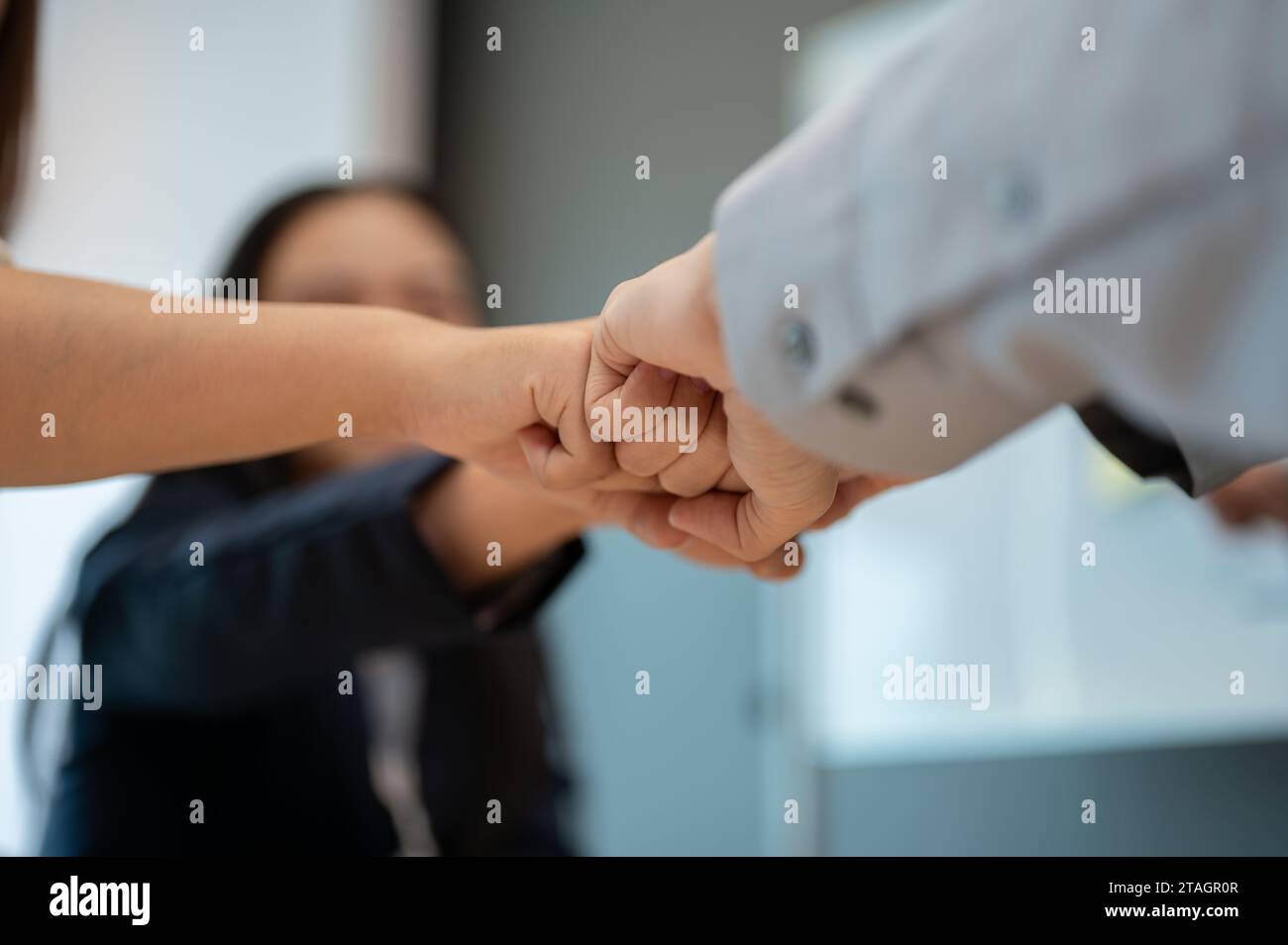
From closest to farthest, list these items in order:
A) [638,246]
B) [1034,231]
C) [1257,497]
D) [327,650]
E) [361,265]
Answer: [1034,231] < [327,650] < [1257,497] < [361,265] < [638,246]

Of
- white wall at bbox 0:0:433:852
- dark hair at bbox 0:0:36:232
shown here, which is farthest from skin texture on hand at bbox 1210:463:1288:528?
white wall at bbox 0:0:433:852

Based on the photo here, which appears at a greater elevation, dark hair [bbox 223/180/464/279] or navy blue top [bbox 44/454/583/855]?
dark hair [bbox 223/180/464/279]

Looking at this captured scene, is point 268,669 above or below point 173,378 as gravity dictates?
below

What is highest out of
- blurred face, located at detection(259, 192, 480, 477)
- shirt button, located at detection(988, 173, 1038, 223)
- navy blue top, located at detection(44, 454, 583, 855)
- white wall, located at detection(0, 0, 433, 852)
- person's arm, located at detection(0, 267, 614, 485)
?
white wall, located at detection(0, 0, 433, 852)

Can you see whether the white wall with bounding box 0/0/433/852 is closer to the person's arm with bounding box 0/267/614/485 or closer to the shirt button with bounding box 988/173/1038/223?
the person's arm with bounding box 0/267/614/485

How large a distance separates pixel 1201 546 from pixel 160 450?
1463 mm

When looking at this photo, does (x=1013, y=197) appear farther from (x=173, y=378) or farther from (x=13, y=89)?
(x=13, y=89)

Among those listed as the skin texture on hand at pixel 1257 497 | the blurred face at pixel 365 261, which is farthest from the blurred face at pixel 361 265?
the skin texture on hand at pixel 1257 497

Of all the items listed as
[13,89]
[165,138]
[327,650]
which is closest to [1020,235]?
[327,650]

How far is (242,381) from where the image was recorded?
0.52 m

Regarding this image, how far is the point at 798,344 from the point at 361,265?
0.98m

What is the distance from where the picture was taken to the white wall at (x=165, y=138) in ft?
6.79

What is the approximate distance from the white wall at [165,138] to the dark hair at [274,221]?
0.81m

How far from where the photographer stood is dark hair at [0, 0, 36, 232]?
87 centimetres
